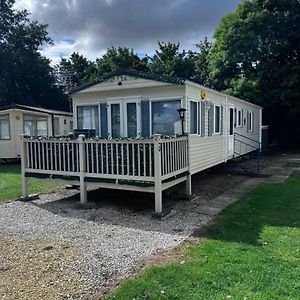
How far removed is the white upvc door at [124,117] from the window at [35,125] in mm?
8405

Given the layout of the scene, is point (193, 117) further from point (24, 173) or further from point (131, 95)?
point (24, 173)

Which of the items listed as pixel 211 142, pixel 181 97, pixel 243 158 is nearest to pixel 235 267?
pixel 181 97

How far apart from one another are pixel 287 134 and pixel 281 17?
792cm

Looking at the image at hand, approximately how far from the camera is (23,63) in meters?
27.1

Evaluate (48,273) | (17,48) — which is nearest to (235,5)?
(17,48)

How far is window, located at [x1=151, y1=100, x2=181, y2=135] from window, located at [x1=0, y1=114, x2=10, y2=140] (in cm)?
961

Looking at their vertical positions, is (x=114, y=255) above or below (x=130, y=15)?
below

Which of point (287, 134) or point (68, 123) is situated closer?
point (68, 123)

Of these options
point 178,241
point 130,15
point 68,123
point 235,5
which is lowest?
point 178,241

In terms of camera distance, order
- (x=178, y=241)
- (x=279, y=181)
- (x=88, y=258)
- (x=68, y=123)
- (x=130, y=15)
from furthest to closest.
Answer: (x=68, y=123), (x=130, y=15), (x=279, y=181), (x=178, y=241), (x=88, y=258)

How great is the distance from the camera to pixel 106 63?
30078 millimetres

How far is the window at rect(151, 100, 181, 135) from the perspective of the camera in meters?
8.00

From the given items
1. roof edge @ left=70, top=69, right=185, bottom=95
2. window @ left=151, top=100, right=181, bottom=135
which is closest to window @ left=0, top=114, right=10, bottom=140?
roof edge @ left=70, top=69, right=185, bottom=95

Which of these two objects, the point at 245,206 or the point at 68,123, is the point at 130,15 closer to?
the point at 68,123
